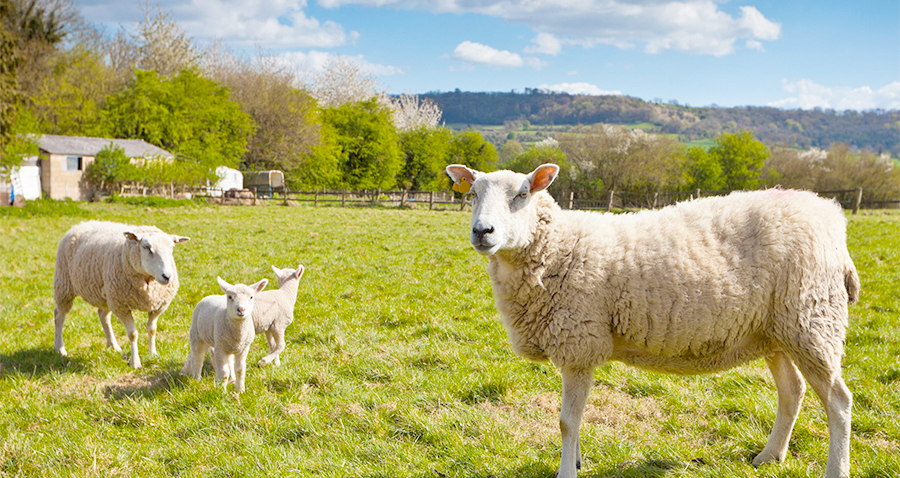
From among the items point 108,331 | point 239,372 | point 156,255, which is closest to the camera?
point 239,372

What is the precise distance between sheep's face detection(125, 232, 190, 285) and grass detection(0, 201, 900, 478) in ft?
3.18

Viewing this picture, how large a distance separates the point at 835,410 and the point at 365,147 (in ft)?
152

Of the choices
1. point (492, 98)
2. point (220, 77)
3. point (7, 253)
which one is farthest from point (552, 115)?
point (7, 253)

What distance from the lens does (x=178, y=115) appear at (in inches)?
1572

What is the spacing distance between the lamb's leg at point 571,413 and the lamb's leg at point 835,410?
4.42 ft

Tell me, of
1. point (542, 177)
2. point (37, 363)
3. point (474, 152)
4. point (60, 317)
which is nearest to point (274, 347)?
point (37, 363)

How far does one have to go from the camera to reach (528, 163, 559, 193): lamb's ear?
138 inches

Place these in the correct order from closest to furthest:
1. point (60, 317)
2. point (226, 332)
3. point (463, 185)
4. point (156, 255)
→ point (463, 185) → point (226, 332) → point (156, 255) → point (60, 317)

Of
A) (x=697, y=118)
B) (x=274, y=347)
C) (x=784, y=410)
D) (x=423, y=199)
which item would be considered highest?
(x=697, y=118)

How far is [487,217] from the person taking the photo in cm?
321

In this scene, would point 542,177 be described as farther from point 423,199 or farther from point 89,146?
point 89,146

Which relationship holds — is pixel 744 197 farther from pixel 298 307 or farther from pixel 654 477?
pixel 298 307

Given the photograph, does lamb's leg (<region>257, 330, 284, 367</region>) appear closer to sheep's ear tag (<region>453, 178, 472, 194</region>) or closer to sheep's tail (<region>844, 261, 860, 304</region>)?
sheep's ear tag (<region>453, 178, 472, 194</region>)

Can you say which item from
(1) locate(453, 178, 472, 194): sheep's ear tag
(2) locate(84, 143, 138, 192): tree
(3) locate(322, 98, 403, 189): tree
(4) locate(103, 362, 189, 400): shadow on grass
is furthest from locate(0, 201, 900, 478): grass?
(3) locate(322, 98, 403, 189): tree
